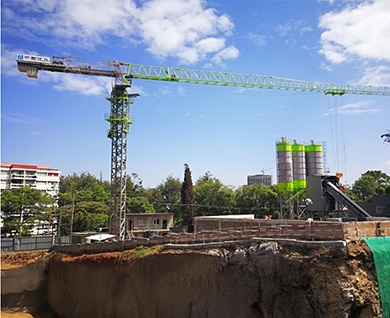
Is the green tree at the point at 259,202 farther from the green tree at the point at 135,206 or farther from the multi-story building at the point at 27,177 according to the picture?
the multi-story building at the point at 27,177

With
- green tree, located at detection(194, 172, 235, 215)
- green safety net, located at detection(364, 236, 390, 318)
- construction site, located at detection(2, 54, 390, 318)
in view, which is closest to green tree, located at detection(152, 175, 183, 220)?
green tree, located at detection(194, 172, 235, 215)

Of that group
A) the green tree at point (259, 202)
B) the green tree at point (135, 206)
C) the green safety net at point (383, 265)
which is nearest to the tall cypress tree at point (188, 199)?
the green tree at point (135, 206)

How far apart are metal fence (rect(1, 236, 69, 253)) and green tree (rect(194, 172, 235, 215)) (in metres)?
36.5

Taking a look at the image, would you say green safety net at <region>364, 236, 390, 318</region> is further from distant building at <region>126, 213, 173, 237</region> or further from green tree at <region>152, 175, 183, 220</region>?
green tree at <region>152, 175, 183, 220</region>

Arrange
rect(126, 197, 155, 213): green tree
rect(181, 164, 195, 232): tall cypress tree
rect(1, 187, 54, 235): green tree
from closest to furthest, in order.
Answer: rect(1, 187, 54, 235): green tree, rect(181, 164, 195, 232): tall cypress tree, rect(126, 197, 155, 213): green tree

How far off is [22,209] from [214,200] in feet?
119

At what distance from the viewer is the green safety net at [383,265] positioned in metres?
16.1

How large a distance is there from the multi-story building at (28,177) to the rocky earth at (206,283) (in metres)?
66.3

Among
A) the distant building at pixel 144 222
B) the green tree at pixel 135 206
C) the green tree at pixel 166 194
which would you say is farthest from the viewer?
the green tree at pixel 166 194

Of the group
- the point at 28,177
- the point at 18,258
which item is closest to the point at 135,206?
the point at 18,258

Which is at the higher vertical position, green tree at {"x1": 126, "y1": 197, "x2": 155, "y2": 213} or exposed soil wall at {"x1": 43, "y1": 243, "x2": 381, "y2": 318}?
green tree at {"x1": 126, "y1": 197, "x2": 155, "y2": 213}

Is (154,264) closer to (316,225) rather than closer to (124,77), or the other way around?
(316,225)

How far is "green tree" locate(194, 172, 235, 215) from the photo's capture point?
235 ft

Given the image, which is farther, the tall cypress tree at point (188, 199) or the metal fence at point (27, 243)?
the tall cypress tree at point (188, 199)
